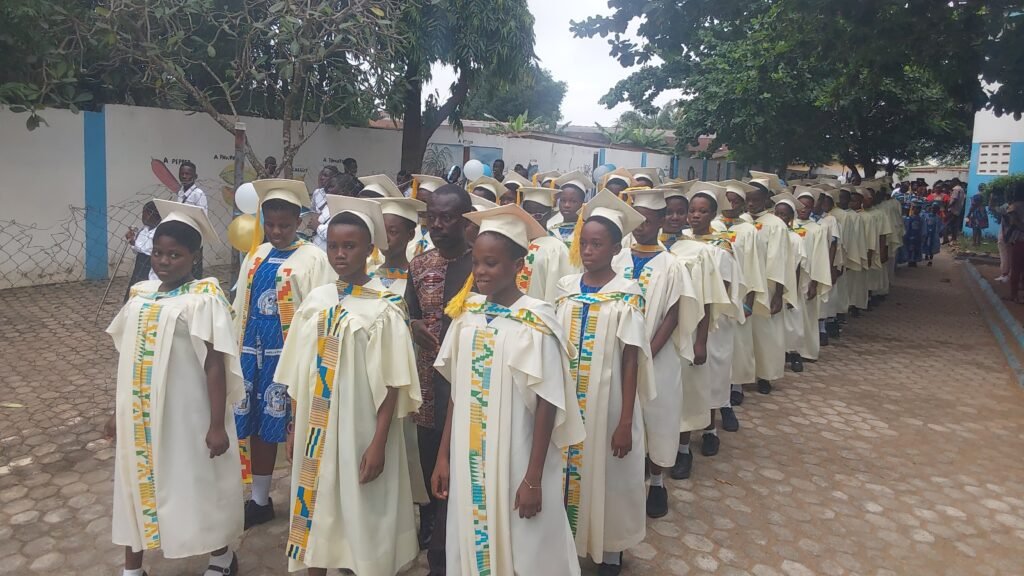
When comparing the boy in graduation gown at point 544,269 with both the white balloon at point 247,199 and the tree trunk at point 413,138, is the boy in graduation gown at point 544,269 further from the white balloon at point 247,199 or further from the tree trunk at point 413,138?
the tree trunk at point 413,138

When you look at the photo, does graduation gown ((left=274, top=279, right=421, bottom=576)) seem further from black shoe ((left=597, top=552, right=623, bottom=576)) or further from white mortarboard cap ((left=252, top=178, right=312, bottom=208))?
black shoe ((left=597, top=552, right=623, bottom=576))

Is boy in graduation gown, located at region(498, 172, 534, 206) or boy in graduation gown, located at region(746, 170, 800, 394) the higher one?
boy in graduation gown, located at region(498, 172, 534, 206)

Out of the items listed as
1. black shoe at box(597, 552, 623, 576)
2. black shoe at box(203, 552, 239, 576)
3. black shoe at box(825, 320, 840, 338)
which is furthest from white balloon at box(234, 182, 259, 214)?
black shoe at box(825, 320, 840, 338)

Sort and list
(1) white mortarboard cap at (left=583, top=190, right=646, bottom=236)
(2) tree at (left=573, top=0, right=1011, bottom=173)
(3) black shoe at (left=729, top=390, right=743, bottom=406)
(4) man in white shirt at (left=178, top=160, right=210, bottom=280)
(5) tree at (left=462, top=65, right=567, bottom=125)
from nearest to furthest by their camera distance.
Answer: (1) white mortarboard cap at (left=583, top=190, right=646, bottom=236), (3) black shoe at (left=729, top=390, right=743, bottom=406), (4) man in white shirt at (left=178, top=160, right=210, bottom=280), (2) tree at (left=573, top=0, right=1011, bottom=173), (5) tree at (left=462, top=65, right=567, bottom=125)

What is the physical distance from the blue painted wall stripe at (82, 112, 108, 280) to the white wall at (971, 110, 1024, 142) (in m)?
20.9

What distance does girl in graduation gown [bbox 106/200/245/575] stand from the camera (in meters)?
2.94

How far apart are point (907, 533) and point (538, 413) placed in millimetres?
2725

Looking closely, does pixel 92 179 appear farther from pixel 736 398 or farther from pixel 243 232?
pixel 736 398

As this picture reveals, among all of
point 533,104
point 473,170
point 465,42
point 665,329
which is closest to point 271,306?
point 665,329

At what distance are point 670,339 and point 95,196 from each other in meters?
9.61

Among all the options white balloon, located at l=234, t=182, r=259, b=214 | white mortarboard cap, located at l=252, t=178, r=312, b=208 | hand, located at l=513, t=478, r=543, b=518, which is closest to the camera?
hand, located at l=513, t=478, r=543, b=518

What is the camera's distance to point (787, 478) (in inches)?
188

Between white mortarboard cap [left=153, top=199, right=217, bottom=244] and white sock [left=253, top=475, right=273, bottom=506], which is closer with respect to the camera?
white mortarboard cap [left=153, top=199, right=217, bottom=244]

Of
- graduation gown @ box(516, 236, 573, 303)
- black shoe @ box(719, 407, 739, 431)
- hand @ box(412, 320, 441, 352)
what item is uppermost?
graduation gown @ box(516, 236, 573, 303)
